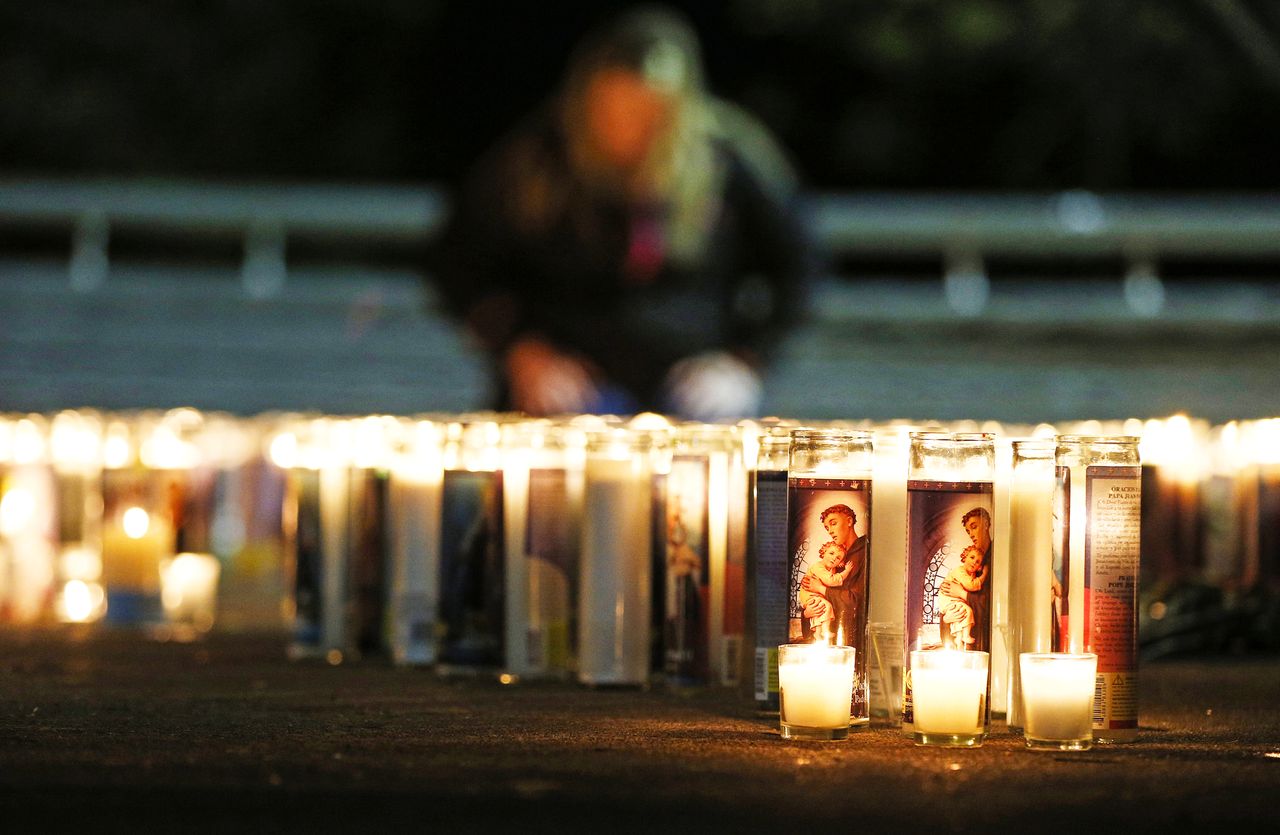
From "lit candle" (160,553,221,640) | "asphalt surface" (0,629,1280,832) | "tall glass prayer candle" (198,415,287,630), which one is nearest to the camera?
"asphalt surface" (0,629,1280,832)

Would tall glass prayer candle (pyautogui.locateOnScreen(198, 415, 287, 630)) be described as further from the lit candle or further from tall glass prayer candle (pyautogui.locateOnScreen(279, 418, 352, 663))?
tall glass prayer candle (pyautogui.locateOnScreen(279, 418, 352, 663))

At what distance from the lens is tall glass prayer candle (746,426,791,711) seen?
364cm

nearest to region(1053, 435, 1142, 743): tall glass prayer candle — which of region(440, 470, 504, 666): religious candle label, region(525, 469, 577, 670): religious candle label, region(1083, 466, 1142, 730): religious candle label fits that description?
region(1083, 466, 1142, 730): religious candle label

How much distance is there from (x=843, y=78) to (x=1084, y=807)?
12.1 metres

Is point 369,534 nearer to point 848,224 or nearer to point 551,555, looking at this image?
point 551,555

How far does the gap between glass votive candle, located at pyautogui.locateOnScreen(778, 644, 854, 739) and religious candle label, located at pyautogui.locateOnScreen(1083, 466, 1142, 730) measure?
0.41m

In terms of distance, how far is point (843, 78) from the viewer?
14.5 m

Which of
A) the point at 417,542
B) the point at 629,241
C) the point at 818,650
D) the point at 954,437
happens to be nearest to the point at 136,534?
the point at 417,542

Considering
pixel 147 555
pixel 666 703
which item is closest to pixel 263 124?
pixel 147 555

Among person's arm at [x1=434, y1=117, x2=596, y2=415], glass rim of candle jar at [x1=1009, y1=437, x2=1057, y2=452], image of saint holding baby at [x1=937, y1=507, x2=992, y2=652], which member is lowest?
image of saint holding baby at [x1=937, y1=507, x2=992, y2=652]

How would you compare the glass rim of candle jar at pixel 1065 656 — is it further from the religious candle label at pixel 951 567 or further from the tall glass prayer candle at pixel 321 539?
the tall glass prayer candle at pixel 321 539

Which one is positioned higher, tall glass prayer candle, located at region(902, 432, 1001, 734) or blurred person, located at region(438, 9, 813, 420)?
blurred person, located at region(438, 9, 813, 420)

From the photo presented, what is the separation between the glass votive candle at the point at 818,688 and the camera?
3.36 m

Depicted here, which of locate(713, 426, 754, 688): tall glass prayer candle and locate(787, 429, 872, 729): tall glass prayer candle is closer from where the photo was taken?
locate(787, 429, 872, 729): tall glass prayer candle
